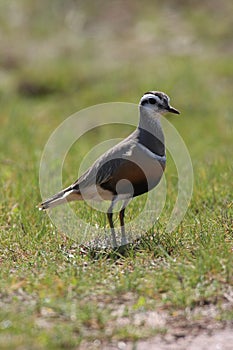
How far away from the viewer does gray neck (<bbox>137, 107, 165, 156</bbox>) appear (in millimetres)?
5348

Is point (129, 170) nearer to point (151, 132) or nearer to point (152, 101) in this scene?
point (151, 132)

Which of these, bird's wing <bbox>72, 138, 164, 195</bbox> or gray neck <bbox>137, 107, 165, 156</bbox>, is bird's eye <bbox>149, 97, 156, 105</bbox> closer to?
gray neck <bbox>137, 107, 165, 156</bbox>

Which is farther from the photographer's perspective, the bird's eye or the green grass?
the bird's eye

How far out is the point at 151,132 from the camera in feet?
17.9

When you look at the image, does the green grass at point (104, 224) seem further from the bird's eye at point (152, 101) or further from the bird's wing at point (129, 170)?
the bird's eye at point (152, 101)

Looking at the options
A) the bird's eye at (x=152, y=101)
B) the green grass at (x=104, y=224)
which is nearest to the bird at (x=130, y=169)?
the bird's eye at (x=152, y=101)

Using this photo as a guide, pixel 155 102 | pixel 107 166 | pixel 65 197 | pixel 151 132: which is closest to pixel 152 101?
pixel 155 102

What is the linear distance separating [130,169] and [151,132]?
0.44 metres

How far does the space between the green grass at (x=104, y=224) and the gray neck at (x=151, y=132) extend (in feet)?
2.04

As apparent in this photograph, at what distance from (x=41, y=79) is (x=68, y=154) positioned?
4.91m

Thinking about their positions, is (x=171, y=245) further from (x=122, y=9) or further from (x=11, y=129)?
(x=122, y=9)

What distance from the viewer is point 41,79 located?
45.3ft

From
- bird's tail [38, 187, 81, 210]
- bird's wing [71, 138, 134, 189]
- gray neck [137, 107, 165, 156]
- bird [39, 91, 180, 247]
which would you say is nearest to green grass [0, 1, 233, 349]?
bird's tail [38, 187, 81, 210]

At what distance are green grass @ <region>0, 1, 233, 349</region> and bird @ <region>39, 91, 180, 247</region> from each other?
1.18 ft
